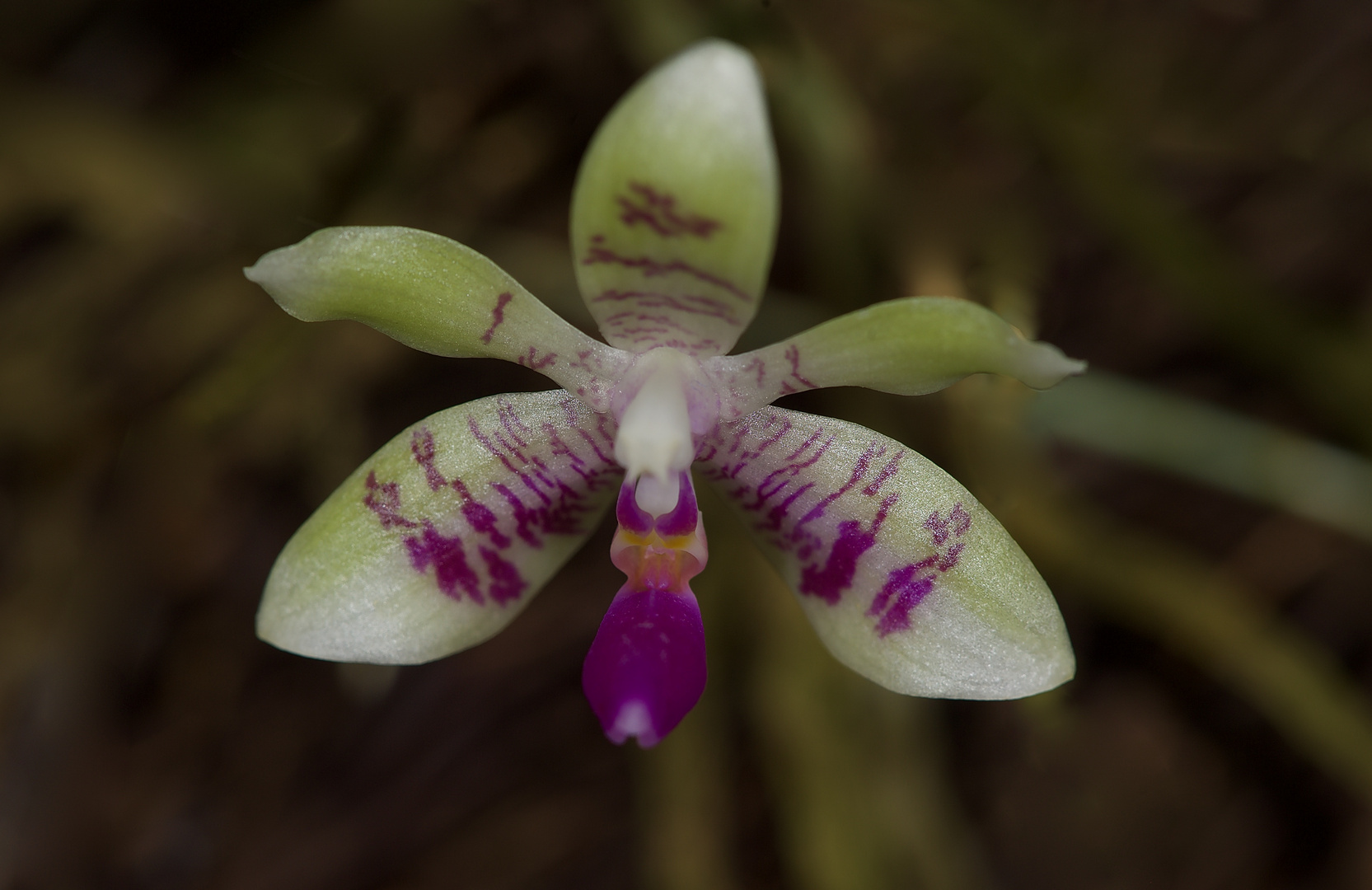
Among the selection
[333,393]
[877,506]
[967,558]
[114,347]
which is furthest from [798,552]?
[114,347]

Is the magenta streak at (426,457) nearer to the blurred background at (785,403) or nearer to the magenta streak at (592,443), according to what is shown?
the magenta streak at (592,443)

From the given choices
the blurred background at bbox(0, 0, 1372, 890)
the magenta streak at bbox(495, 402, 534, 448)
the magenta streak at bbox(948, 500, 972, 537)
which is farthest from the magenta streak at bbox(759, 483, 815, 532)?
the blurred background at bbox(0, 0, 1372, 890)

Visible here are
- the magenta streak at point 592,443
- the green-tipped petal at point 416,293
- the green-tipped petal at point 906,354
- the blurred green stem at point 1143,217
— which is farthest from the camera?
the blurred green stem at point 1143,217

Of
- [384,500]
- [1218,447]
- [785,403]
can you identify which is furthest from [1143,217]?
[384,500]

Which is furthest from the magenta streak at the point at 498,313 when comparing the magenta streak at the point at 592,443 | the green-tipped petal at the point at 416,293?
the magenta streak at the point at 592,443

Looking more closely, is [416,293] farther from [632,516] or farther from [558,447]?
[632,516]

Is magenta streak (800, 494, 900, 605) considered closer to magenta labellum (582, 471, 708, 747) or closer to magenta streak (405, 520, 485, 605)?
magenta labellum (582, 471, 708, 747)

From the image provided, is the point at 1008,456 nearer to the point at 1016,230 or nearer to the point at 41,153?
the point at 1016,230
